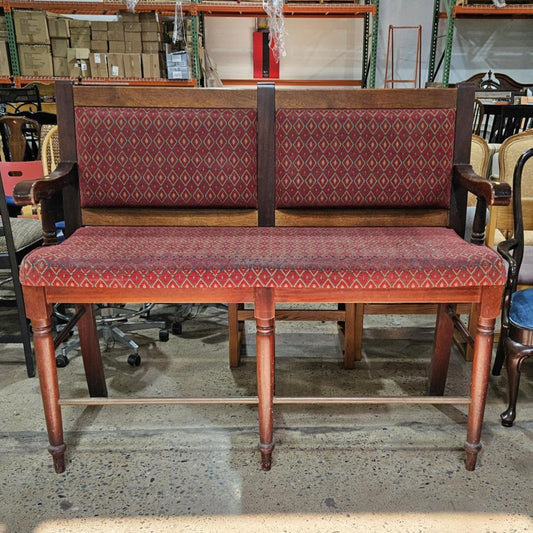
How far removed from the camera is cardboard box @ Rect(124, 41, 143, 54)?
190 inches

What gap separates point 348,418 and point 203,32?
16.1 feet

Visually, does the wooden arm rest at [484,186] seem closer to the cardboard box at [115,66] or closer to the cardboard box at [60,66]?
the cardboard box at [115,66]

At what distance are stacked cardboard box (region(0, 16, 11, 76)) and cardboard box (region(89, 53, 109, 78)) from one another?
0.76 meters

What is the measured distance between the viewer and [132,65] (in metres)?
4.81

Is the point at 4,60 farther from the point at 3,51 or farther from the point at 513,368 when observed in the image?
the point at 513,368

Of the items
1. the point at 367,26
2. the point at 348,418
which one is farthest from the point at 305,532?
the point at 367,26

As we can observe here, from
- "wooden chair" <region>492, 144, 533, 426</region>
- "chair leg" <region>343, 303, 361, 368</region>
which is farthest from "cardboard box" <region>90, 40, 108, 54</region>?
"wooden chair" <region>492, 144, 533, 426</region>

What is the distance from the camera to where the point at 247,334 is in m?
2.52

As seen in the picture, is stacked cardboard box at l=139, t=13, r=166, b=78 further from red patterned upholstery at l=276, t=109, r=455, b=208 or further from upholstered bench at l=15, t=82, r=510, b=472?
red patterned upholstery at l=276, t=109, r=455, b=208

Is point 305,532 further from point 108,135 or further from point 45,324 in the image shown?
point 108,135

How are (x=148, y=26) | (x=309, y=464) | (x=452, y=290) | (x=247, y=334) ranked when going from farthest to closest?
(x=148, y=26) < (x=247, y=334) < (x=309, y=464) < (x=452, y=290)

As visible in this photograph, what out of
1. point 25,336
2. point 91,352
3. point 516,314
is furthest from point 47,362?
point 516,314

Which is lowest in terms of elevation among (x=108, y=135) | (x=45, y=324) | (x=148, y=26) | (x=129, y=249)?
(x=45, y=324)

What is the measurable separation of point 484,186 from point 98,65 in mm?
4246
